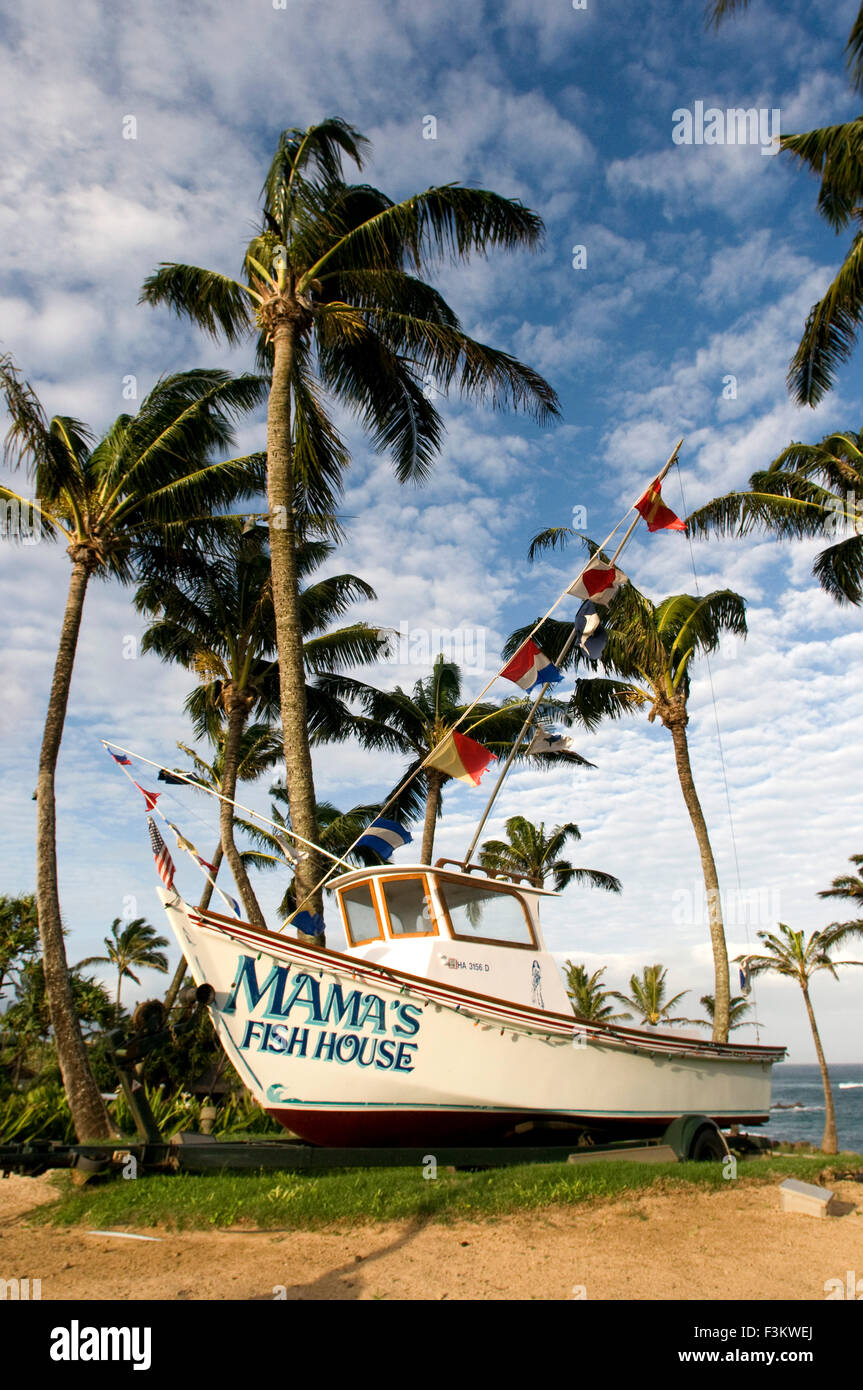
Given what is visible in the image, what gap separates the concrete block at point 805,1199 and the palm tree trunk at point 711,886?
1002cm

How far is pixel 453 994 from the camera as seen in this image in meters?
7.33

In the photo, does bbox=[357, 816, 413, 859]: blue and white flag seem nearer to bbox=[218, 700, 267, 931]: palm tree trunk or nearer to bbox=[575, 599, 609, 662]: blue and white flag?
bbox=[575, 599, 609, 662]: blue and white flag

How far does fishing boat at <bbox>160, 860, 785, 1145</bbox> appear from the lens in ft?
22.9

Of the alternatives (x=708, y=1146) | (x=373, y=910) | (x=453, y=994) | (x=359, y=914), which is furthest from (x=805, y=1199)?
(x=359, y=914)

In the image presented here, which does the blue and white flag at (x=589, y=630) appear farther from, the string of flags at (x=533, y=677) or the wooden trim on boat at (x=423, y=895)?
the wooden trim on boat at (x=423, y=895)

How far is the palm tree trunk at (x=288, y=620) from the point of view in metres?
9.76

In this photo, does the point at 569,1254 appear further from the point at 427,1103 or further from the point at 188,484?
the point at 188,484

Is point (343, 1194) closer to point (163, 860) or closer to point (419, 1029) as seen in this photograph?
point (419, 1029)

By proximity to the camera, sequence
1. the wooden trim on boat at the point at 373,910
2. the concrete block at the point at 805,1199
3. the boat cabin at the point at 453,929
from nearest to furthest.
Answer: the concrete block at the point at 805,1199 < the boat cabin at the point at 453,929 < the wooden trim on boat at the point at 373,910

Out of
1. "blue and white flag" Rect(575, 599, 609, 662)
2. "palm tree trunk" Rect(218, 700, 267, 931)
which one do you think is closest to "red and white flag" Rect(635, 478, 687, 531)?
"blue and white flag" Rect(575, 599, 609, 662)

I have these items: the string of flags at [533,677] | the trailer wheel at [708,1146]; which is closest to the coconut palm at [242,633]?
the string of flags at [533,677]

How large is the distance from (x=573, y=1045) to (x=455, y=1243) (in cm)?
301

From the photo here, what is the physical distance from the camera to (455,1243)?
17.1 ft
